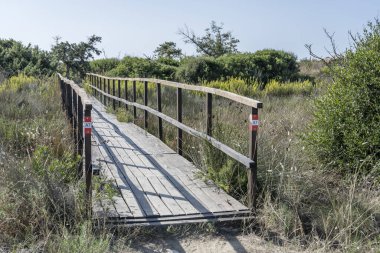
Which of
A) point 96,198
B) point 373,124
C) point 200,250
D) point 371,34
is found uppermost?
point 371,34

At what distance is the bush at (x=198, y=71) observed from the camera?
2022cm

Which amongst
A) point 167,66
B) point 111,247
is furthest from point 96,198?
point 167,66

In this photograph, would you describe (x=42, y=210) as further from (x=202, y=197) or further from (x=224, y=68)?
(x=224, y=68)

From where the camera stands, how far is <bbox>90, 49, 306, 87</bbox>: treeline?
66.9ft

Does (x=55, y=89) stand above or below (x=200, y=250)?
above

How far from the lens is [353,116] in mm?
6180

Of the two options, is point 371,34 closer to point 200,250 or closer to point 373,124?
point 373,124

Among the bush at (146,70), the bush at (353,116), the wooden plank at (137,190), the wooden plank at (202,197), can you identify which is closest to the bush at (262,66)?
the bush at (146,70)

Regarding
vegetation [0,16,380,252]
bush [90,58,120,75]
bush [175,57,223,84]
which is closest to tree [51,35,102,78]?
bush [90,58,120,75]

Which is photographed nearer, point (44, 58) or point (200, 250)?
point (200, 250)

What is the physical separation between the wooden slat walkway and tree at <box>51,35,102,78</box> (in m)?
22.7

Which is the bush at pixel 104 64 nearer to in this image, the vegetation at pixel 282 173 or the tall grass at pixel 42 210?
the vegetation at pixel 282 173

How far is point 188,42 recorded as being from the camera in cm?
3266

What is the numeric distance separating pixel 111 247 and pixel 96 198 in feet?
2.32
